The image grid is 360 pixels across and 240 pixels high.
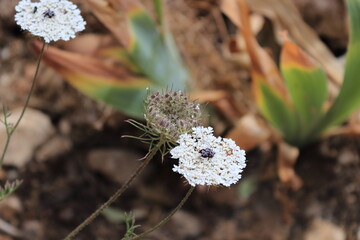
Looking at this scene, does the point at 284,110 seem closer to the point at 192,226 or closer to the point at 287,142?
the point at 287,142

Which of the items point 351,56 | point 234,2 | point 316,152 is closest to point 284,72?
point 351,56

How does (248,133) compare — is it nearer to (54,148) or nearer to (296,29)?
(296,29)

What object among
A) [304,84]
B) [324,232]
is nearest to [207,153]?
[304,84]

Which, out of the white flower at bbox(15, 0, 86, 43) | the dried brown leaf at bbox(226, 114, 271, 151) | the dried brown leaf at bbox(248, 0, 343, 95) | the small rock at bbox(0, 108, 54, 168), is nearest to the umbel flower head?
the white flower at bbox(15, 0, 86, 43)

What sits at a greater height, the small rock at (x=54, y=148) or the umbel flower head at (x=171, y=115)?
the umbel flower head at (x=171, y=115)

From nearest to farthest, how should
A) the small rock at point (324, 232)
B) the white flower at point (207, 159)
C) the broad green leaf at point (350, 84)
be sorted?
the white flower at point (207, 159) < the broad green leaf at point (350, 84) < the small rock at point (324, 232)

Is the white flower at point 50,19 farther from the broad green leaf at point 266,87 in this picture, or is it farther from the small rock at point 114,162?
the small rock at point 114,162

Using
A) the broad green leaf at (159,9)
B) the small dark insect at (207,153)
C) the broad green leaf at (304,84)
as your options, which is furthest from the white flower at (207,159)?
the broad green leaf at (159,9)
